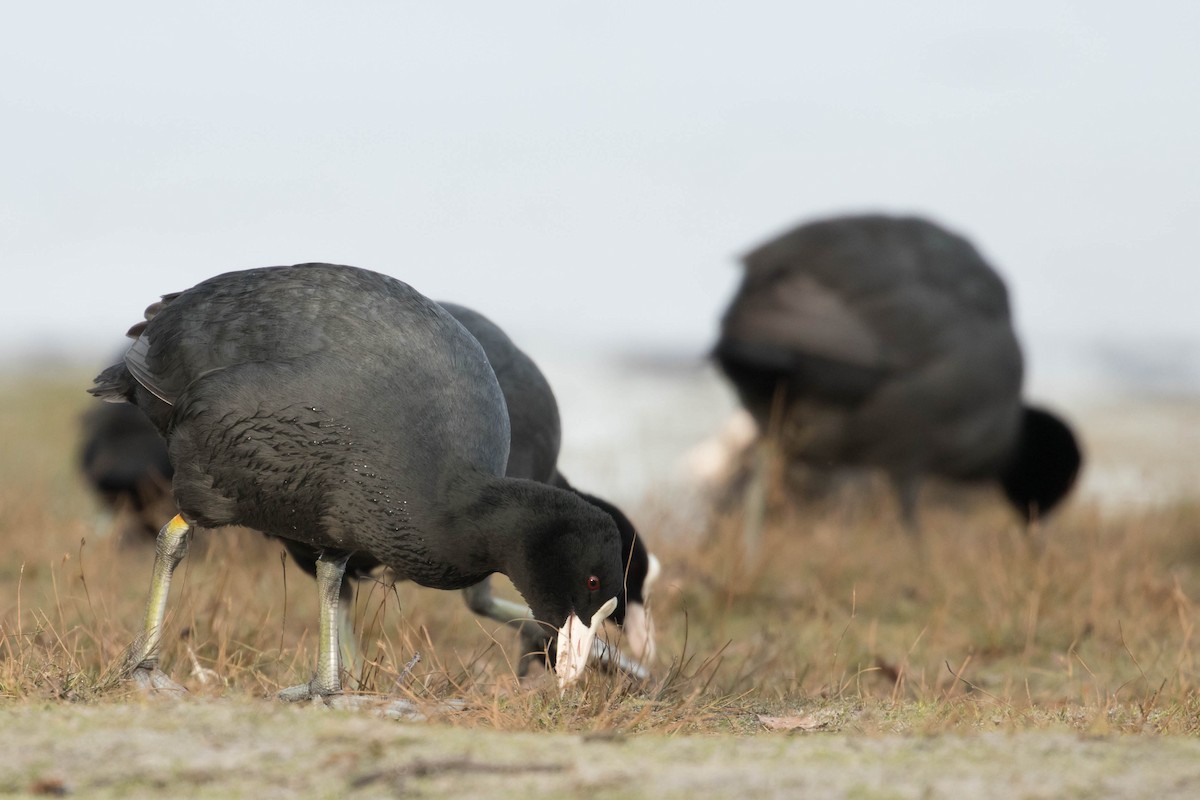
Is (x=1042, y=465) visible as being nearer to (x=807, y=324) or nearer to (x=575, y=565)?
(x=807, y=324)

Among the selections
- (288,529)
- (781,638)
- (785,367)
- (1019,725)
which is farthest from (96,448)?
(1019,725)

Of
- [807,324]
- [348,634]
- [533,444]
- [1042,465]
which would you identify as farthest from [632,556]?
[1042,465]

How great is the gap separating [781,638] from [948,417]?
3.18m

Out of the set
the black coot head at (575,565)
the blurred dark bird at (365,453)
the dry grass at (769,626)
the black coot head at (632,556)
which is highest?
the blurred dark bird at (365,453)

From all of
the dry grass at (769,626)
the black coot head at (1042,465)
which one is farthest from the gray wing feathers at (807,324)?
the black coot head at (1042,465)

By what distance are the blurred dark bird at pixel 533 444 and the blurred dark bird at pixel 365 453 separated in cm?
68

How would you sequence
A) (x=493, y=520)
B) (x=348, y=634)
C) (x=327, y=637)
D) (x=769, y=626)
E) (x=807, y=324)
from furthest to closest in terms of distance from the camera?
(x=807, y=324) < (x=769, y=626) < (x=348, y=634) < (x=327, y=637) < (x=493, y=520)

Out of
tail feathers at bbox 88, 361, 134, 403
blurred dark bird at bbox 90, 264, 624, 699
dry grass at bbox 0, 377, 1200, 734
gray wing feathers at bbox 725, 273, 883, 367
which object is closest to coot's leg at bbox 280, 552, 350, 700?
blurred dark bird at bbox 90, 264, 624, 699

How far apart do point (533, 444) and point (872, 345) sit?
12.2ft

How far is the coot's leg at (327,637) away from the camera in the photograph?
3.66 m

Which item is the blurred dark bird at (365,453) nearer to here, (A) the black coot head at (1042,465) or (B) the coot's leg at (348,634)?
(B) the coot's leg at (348,634)

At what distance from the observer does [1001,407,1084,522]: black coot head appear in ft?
30.5

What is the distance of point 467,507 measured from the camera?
3.43 m

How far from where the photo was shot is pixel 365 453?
3.46m
